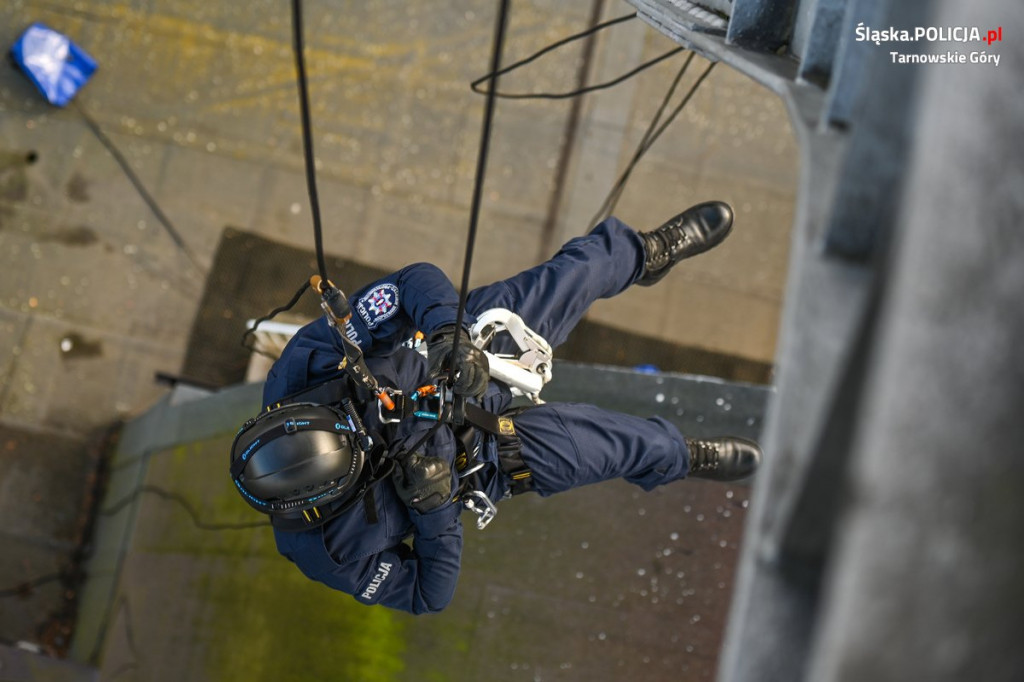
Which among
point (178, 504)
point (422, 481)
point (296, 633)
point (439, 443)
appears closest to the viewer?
point (422, 481)

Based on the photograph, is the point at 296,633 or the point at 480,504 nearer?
the point at 480,504

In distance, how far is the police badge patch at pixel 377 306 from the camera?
307cm

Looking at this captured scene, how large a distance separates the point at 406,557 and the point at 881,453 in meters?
2.36

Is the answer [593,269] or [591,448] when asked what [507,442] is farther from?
[593,269]

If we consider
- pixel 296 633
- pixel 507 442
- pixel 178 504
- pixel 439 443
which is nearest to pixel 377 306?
pixel 439 443

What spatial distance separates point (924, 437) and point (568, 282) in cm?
229

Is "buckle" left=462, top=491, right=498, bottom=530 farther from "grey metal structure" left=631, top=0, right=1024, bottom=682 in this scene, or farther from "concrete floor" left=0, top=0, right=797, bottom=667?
"concrete floor" left=0, top=0, right=797, bottom=667

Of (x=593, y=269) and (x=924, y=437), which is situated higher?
(x=593, y=269)

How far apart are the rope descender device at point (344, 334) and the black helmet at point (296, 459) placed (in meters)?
0.18

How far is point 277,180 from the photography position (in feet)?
16.9

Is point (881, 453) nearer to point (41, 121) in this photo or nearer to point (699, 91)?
point (699, 91)

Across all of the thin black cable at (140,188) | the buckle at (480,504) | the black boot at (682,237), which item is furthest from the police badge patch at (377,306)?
the thin black cable at (140,188)

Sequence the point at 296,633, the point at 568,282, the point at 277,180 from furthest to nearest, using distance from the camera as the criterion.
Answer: the point at 277,180 < the point at 296,633 < the point at 568,282

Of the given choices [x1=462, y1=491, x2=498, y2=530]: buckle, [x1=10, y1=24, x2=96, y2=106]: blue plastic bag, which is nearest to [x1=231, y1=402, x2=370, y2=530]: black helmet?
[x1=462, y1=491, x2=498, y2=530]: buckle
